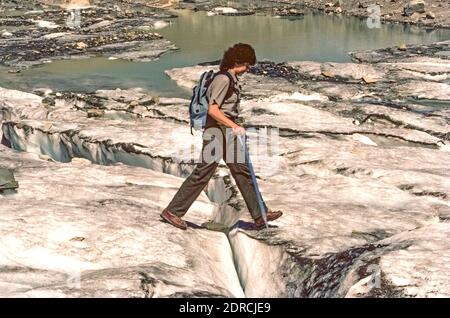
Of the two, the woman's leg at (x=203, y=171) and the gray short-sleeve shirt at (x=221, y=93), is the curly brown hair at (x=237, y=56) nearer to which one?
the gray short-sleeve shirt at (x=221, y=93)

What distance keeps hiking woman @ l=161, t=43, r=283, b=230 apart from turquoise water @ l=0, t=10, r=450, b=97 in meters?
17.7

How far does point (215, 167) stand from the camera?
8.11 meters

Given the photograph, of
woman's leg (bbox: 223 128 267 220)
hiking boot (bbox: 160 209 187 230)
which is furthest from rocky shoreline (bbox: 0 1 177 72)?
woman's leg (bbox: 223 128 267 220)

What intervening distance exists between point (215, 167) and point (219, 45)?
33.0m

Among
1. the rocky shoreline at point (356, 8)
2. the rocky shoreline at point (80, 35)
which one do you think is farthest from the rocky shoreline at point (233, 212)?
the rocky shoreline at point (356, 8)

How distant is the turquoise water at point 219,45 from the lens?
28.8m

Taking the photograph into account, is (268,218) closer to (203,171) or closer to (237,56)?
(203,171)

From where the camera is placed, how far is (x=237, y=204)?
9617 mm

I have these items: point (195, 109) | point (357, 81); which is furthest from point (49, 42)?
point (195, 109)

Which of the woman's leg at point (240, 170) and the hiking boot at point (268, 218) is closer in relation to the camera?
the woman's leg at point (240, 170)

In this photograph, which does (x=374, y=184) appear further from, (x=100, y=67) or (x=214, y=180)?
(x=100, y=67)

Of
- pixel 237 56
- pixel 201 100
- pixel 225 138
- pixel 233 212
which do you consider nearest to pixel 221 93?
pixel 201 100

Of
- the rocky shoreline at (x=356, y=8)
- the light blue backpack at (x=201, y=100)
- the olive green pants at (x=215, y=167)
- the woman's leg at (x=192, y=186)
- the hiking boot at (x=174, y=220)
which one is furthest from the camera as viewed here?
the rocky shoreline at (x=356, y=8)

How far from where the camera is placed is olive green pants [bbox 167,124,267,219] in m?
7.91
